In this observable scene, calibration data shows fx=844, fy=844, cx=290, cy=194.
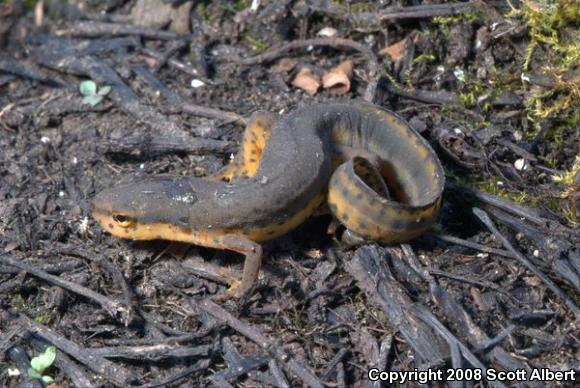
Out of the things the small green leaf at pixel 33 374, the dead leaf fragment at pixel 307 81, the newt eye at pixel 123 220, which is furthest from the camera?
the dead leaf fragment at pixel 307 81

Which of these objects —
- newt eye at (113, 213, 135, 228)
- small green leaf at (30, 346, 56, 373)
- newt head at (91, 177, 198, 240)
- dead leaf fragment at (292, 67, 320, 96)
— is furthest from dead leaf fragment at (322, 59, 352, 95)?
small green leaf at (30, 346, 56, 373)

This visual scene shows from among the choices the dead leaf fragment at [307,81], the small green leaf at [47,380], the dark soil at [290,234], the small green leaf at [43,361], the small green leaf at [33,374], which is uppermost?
the dead leaf fragment at [307,81]

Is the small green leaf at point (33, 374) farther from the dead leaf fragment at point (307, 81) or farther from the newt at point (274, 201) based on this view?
the dead leaf fragment at point (307, 81)

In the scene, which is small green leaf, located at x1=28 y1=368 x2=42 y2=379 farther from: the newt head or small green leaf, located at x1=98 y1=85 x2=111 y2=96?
small green leaf, located at x1=98 y1=85 x2=111 y2=96

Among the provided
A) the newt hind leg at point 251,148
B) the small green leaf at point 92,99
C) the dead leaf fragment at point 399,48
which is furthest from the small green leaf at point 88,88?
the dead leaf fragment at point 399,48

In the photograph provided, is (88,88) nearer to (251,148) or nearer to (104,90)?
(104,90)

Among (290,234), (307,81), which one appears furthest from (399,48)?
(290,234)
